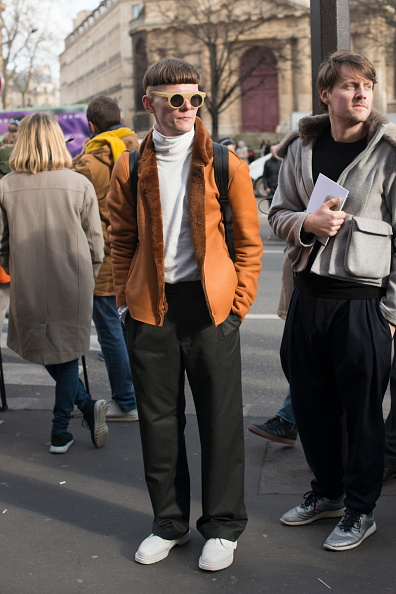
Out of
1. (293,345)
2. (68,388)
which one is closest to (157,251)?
(293,345)

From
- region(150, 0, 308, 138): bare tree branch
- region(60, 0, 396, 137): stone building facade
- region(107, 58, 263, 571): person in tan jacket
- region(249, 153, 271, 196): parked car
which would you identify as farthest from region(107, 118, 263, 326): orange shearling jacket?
region(150, 0, 308, 138): bare tree branch

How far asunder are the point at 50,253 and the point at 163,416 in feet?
5.13

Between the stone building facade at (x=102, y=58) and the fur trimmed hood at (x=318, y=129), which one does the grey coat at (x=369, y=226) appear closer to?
the fur trimmed hood at (x=318, y=129)

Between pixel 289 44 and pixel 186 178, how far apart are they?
51454 mm

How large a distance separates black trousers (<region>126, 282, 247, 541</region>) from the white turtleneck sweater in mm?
174

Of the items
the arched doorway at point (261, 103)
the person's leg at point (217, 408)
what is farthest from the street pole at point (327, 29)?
the arched doorway at point (261, 103)

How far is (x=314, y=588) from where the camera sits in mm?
3156

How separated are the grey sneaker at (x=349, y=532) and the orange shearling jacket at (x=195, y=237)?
3.30 ft

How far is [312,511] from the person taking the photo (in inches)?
147

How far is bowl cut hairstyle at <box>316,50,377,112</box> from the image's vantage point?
3.26m

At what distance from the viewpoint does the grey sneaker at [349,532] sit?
136 inches

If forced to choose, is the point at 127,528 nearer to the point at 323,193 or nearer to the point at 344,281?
the point at 344,281

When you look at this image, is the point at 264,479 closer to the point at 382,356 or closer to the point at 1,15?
the point at 382,356

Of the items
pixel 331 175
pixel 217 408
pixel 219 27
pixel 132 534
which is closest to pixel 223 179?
pixel 331 175
